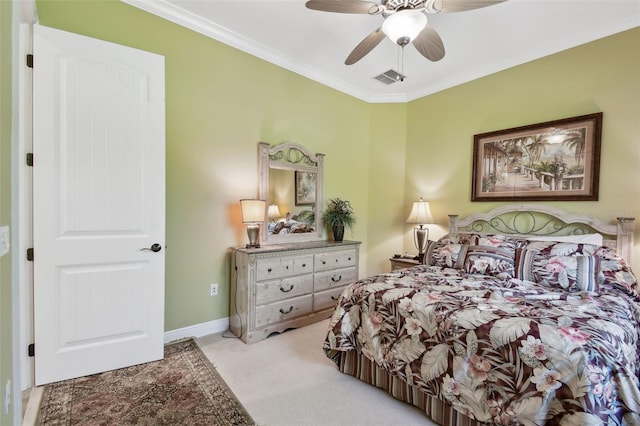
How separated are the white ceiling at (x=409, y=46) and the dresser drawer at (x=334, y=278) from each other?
2452 millimetres

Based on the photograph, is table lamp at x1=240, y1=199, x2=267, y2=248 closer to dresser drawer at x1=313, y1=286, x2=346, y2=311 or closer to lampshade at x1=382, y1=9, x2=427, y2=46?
dresser drawer at x1=313, y1=286, x2=346, y2=311

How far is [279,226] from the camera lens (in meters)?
3.27

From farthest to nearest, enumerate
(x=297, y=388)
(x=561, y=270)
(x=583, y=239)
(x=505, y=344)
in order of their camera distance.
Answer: (x=583, y=239) → (x=561, y=270) → (x=297, y=388) → (x=505, y=344)

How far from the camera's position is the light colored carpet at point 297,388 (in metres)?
1.73

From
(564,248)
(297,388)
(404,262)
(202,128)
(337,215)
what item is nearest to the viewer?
Result: (297,388)

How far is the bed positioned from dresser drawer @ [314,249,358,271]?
0.97 m

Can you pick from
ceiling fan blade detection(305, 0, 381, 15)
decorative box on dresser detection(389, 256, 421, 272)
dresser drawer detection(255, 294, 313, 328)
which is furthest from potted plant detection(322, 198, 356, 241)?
ceiling fan blade detection(305, 0, 381, 15)

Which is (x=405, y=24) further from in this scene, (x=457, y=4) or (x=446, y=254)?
(x=446, y=254)

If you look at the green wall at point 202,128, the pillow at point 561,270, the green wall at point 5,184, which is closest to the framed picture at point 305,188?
the green wall at point 202,128

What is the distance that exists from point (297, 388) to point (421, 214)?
255cm

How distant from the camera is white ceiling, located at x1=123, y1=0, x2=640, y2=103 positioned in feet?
8.02

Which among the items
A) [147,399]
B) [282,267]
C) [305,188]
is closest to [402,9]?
[305,188]

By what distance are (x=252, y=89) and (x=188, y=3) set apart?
2.89 ft

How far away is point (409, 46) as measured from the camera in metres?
2.98
